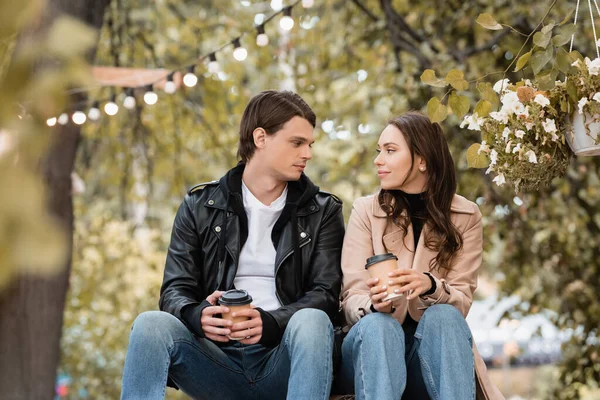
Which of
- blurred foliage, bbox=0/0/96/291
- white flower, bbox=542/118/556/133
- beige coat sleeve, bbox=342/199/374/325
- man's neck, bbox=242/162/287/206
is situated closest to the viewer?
blurred foliage, bbox=0/0/96/291

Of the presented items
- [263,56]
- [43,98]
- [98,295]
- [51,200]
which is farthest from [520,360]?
[43,98]

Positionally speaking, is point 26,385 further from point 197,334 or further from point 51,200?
point 197,334

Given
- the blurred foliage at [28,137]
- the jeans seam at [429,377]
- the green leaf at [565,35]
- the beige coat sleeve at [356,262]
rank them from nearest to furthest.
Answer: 1. the blurred foliage at [28,137]
2. the green leaf at [565,35]
3. the jeans seam at [429,377]
4. the beige coat sleeve at [356,262]

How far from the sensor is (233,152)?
6.79 meters

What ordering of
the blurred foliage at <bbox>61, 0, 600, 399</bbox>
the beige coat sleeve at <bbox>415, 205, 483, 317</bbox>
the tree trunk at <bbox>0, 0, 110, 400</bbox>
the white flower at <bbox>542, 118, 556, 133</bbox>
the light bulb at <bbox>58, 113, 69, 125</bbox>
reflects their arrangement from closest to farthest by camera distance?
the white flower at <bbox>542, 118, 556, 133</bbox> → the beige coat sleeve at <bbox>415, 205, 483, 317</bbox> → the tree trunk at <bbox>0, 0, 110, 400</bbox> → the light bulb at <bbox>58, 113, 69, 125</bbox> → the blurred foliage at <bbox>61, 0, 600, 399</bbox>

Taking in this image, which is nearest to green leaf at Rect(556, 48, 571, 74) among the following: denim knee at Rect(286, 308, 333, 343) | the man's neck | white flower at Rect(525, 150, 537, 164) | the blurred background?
the blurred background

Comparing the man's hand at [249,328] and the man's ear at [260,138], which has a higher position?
the man's ear at [260,138]

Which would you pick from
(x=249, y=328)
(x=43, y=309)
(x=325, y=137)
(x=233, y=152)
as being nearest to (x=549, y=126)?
(x=249, y=328)

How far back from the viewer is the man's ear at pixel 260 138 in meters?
2.78

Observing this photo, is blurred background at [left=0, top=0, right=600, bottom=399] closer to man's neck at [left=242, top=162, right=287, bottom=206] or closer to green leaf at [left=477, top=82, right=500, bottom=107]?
green leaf at [left=477, top=82, right=500, bottom=107]

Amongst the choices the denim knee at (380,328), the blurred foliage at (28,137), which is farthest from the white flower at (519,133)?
the blurred foliage at (28,137)

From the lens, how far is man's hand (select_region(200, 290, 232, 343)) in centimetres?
228

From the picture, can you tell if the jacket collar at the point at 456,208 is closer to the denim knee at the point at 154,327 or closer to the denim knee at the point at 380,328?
the denim knee at the point at 380,328

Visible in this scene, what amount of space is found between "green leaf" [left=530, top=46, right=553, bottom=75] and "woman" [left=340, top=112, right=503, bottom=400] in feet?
1.99
